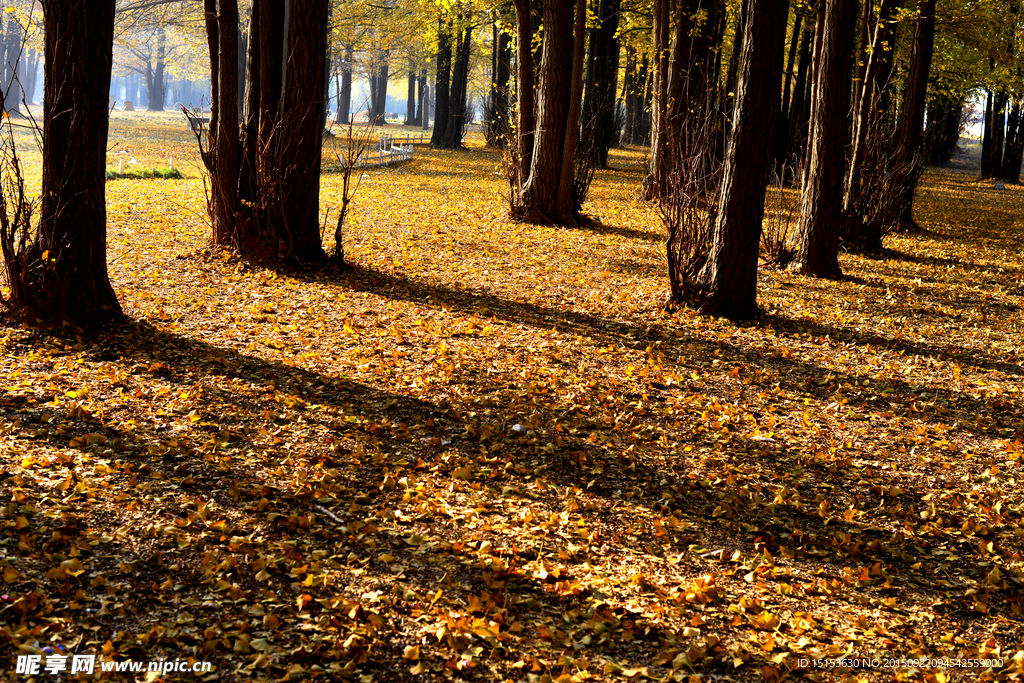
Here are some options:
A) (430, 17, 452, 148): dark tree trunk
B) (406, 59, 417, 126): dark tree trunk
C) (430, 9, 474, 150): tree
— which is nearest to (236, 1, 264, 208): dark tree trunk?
(430, 9, 474, 150): tree

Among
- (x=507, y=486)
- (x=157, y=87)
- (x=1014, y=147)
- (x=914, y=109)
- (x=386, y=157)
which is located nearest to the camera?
(x=507, y=486)

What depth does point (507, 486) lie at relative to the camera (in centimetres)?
475

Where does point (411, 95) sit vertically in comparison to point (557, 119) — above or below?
above

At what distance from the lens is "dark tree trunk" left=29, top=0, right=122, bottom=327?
20.9 ft

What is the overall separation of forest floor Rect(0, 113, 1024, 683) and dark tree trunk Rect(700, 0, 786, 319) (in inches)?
16.9

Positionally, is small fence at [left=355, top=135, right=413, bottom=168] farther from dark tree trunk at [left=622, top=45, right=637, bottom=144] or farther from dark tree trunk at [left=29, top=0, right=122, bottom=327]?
dark tree trunk at [left=29, top=0, right=122, bottom=327]

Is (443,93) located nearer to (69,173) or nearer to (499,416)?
(69,173)

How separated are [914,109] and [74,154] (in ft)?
45.9

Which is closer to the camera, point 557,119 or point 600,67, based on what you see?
point 557,119

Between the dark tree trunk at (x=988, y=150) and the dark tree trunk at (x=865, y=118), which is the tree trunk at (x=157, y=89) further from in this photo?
the dark tree trunk at (x=865, y=118)

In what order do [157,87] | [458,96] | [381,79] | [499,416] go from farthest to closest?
1. [157,87]
2. [381,79]
3. [458,96]
4. [499,416]

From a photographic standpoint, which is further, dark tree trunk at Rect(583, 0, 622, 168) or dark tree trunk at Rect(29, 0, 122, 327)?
dark tree trunk at Rect(583, 0, 622, 168)

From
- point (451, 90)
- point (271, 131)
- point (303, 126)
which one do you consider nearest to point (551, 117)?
point (303, 126)

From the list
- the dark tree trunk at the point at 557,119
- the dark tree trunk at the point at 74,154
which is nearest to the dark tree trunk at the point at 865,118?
the dark tree trunk at the point at 557,119
